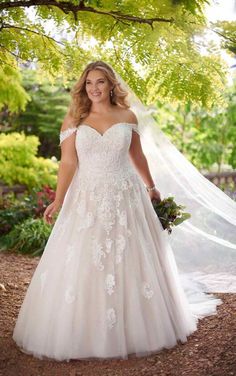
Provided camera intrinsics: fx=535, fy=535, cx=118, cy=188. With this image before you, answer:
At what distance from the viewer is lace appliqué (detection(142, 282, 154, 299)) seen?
341 centimetres

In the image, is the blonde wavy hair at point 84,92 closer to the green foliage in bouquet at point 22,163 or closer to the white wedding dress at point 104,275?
the white wedding dress at point 104,275

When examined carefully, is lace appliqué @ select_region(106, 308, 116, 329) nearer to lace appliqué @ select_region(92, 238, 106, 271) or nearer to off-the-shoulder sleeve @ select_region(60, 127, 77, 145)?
lace appliqué @ select_region(92, 238, 106, 271)

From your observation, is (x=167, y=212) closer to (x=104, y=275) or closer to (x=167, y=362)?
(x=104, y=275)

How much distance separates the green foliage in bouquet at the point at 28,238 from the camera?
6.66 metres

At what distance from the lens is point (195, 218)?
450 cm

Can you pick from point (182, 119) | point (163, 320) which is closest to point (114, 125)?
point (163, 320)

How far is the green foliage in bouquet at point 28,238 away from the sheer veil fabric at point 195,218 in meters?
2.46

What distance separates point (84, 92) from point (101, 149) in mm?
465

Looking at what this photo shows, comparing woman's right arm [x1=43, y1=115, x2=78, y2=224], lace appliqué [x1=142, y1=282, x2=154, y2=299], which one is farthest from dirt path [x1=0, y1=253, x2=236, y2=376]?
woman's right arm [x1=43, y1=115, x2=78, y2=224]

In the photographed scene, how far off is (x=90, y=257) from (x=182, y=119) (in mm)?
7547

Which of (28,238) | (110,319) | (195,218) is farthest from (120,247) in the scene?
(28,238)

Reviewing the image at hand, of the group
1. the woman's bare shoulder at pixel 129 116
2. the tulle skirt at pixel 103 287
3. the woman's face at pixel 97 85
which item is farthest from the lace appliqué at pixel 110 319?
the woman's face at pixel 97 85

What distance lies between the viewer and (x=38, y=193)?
7.62 m

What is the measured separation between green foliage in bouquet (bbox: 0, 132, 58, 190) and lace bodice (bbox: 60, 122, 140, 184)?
15.8ft
